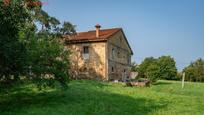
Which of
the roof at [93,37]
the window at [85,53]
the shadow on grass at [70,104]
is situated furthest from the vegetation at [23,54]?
the window at [85,53]

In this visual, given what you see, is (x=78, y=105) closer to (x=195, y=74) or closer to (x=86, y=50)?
(x=86, y=50)

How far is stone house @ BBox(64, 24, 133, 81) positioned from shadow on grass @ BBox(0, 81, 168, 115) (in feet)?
66.4

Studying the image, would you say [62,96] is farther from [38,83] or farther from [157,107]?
[157,107]

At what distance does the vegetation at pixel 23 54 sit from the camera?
12344 mm

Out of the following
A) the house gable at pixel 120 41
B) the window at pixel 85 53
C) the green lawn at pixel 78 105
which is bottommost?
the green lawn at pixel 78 105

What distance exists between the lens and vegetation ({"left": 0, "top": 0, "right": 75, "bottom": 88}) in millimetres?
12344

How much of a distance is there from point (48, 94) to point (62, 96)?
117cm

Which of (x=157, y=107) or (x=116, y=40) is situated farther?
(x=116, y=40)

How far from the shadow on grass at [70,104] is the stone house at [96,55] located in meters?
20.3

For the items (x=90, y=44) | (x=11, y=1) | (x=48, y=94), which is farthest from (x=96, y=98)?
(x=90, y=44)

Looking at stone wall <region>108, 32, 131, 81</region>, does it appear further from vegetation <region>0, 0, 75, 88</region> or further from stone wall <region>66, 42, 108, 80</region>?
vegetation <region>0, 0, 75, 88</region>

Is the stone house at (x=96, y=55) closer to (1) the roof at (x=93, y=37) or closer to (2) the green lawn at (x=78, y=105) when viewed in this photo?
(1) the roof at (x=93, y=37)

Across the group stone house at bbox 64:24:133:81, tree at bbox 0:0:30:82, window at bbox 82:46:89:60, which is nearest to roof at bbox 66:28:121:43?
stone house at bbox 64:24:133:81

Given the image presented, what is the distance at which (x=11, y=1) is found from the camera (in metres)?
13.0
